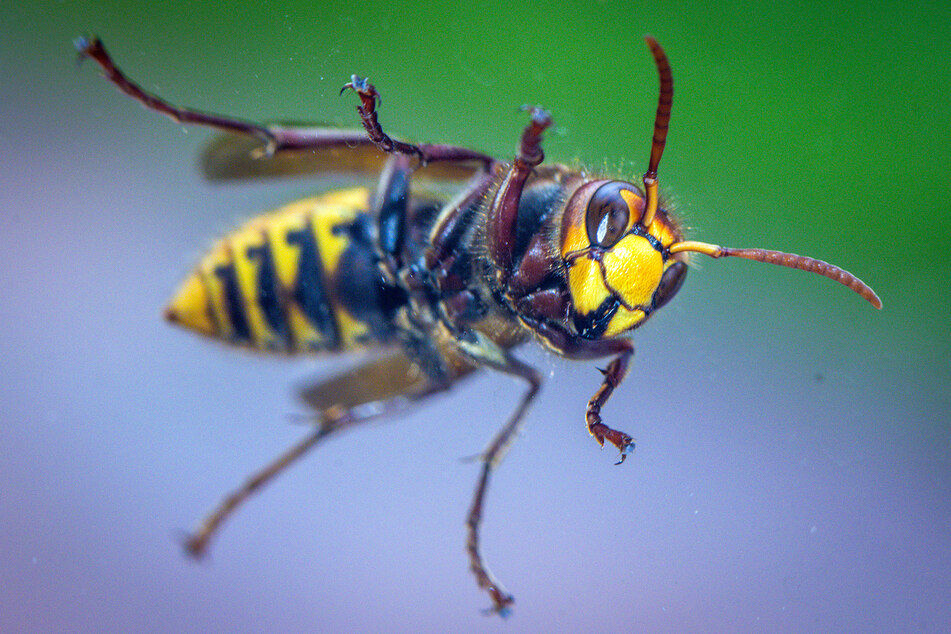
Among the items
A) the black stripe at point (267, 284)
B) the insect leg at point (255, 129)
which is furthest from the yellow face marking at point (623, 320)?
the black stripe at point (267, 284)

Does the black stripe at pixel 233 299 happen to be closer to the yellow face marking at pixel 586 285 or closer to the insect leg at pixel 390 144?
the insect leg at pixel 390 144

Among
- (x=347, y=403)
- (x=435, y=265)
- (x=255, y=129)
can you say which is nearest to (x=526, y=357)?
(x=435, y=265)

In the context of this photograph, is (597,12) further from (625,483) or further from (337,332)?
(625,483)

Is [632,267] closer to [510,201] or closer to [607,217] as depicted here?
[607,217]

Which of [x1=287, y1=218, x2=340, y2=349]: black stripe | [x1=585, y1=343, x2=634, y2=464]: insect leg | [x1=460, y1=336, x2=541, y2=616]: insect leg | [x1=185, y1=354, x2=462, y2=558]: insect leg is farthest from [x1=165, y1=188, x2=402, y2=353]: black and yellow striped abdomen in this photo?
[x1=585, y1=343, x2=634, y2=464]: insect leg

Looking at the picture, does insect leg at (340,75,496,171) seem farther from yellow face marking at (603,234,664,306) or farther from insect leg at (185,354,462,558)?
insect leg at (185,354,462,558)

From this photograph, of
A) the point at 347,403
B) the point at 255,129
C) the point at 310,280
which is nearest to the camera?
the point at 255,129

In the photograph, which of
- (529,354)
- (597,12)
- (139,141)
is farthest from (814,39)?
A: (139,141)
